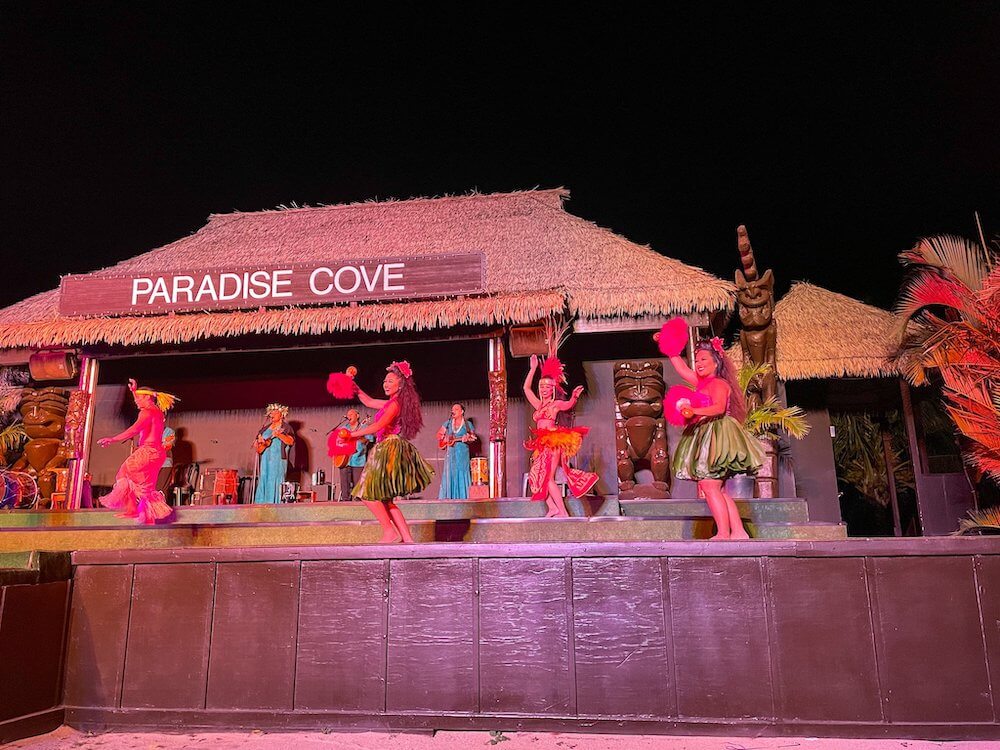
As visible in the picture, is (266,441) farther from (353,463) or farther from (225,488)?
(353,463)

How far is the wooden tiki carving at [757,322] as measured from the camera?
9.63m

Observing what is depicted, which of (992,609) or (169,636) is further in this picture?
(169,636)

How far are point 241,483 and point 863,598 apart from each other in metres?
9.77

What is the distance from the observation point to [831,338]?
10.8 meters

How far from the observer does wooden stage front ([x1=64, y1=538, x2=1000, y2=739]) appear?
4207mm

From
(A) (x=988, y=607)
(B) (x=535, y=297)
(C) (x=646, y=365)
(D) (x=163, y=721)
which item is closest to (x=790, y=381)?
(C) (x=646, y=365)

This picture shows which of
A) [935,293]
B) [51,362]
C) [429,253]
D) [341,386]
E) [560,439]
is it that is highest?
[429,253]

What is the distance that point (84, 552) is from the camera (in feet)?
16.3

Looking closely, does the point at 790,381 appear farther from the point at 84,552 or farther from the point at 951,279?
the point at 84,552

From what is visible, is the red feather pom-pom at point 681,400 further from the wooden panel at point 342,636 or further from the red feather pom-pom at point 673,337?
the wooden panel at point 342,636

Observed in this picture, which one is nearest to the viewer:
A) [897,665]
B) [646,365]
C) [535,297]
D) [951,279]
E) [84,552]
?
[897,665]

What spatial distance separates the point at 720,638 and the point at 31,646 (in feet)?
14.0

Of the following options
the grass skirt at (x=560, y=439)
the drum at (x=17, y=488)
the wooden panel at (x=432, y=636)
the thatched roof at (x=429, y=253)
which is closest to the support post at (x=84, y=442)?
the thatched roof at (x=429, y=253)

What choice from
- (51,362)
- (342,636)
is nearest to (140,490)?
(51,362)
